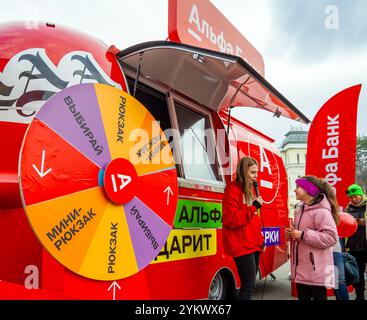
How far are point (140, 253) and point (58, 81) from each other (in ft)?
4.15

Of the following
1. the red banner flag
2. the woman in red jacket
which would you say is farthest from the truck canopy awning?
the red banner flag

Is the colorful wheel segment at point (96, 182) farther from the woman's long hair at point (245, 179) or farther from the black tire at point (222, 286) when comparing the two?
the black tire at point (222, 286)

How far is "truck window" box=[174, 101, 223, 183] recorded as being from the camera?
389cm

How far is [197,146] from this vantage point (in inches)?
164

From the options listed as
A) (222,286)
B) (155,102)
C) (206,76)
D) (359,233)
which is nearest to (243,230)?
(222,286)

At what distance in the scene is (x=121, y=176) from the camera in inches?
95.3

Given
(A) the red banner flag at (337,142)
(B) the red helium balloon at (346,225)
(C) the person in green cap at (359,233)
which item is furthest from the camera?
(A) the red banner flag at (337,142)

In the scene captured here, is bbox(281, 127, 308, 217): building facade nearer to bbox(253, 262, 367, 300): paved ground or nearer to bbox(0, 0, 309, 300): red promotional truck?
bbox(253, 262, 367, 300): paved ground

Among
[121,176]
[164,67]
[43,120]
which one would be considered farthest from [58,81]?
[164,67]

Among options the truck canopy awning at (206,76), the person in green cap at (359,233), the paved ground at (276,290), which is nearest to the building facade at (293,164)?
the paved ground at (276,290)

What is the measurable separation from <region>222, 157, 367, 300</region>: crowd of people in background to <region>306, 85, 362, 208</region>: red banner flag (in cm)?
258

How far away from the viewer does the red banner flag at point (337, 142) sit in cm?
591

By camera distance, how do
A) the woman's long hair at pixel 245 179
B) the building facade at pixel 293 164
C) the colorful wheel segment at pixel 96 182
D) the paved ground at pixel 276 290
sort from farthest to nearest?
the building facade at pixel 293 164, the paved ground at pixel 276 290, the woman's long hair at pixel 245 179, the colorful wheel segment at pixel 96 182

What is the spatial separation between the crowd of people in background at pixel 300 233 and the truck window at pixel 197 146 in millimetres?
549
